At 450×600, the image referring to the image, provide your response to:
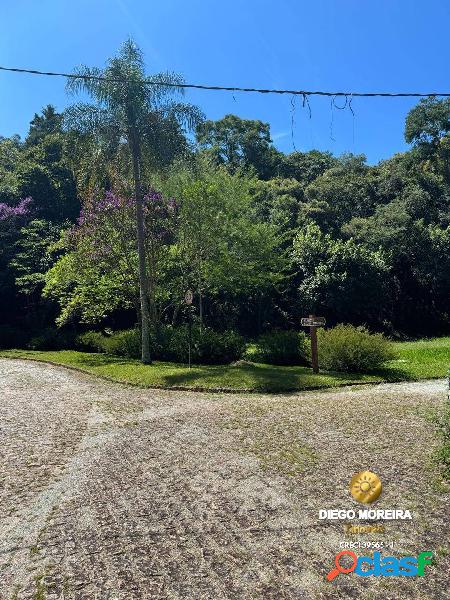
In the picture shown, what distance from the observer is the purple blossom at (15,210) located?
2958cm

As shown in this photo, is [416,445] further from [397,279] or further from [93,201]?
[397,279]

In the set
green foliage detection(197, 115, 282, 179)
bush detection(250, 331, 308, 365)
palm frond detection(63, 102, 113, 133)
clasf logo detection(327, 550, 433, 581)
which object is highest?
green foliage detection(197, 115, 282, 179)

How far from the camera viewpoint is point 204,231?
19922mm

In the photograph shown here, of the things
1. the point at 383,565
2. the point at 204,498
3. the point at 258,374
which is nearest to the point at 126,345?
the point at 258,374

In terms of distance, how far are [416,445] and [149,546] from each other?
440 cm

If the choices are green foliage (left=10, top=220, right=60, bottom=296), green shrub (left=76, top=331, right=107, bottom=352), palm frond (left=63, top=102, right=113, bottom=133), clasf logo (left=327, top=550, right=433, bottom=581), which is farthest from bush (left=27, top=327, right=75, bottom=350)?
clasf logo (left=327, top=550, right=433, bottom=581)

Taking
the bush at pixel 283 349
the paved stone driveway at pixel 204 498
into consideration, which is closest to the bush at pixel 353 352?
the bush at pixel 283 349

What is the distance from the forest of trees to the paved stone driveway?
420 inches

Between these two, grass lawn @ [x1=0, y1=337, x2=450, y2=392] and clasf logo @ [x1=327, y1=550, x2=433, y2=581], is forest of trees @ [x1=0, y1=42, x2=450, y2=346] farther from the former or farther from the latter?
clasf logo @ [x1=327, y1=550, x2=433, y2=581]

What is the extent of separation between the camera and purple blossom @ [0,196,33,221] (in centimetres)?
2958

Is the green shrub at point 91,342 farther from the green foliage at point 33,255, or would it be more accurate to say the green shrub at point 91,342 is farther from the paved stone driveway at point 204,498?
the paved stone driveway at point 204,498

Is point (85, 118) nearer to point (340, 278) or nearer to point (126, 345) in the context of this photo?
point (126, 345)

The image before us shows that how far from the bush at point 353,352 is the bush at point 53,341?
1394 cm

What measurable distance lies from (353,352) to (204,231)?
8.70 metres
